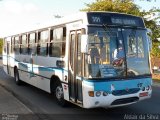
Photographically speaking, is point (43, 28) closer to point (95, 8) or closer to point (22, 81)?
point (22, 81)

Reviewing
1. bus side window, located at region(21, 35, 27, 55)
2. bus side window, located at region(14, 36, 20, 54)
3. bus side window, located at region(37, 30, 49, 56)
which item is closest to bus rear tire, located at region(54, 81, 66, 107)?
bus side window, located at region(37, 30, 49, 56)

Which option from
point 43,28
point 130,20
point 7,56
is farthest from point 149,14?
point 130,20

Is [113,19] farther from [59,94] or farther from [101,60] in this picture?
[59,94]

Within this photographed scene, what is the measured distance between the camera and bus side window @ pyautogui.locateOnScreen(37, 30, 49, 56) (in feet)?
40.1

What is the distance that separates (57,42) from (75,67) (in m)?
2.00

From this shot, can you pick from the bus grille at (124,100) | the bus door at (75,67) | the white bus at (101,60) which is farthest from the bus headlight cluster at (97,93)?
the bus door at (75,67)

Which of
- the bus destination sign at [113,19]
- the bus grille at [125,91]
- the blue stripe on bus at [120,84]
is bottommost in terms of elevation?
the bus grille at [125,91]

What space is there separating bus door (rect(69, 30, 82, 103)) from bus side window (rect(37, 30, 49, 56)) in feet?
8.35

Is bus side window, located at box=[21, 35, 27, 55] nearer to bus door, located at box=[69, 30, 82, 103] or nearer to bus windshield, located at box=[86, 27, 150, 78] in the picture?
bus door, located at box=[69, 30, 82, 103]

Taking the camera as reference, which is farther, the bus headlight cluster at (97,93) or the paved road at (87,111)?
the paved road at (87,111)

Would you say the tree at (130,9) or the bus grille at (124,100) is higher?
the tree at (130,9)

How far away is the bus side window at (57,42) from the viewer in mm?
10523

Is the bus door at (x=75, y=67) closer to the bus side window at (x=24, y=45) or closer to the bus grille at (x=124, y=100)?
the bus grille at (x=124, y=100)

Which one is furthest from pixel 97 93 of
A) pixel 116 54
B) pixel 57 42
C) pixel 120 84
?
pixel 57 42
